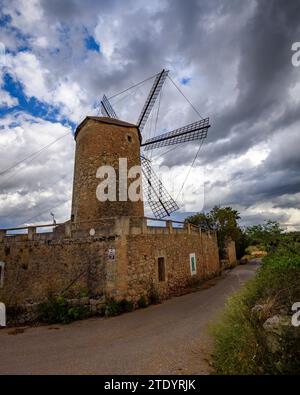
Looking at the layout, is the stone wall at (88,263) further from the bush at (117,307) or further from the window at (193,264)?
the window at (193,264)

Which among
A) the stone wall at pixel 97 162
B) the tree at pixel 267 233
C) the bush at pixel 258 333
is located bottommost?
the bush at pixel 258 333

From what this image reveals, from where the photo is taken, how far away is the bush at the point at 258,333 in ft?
12.4

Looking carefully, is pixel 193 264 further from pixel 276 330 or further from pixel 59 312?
pixel 276 330

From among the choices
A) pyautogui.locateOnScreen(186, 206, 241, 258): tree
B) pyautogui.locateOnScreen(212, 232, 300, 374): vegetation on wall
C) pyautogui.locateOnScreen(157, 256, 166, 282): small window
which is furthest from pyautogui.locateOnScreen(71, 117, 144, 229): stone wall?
pyautogui.locateOnScreen(186, 206, 241, 258): tree

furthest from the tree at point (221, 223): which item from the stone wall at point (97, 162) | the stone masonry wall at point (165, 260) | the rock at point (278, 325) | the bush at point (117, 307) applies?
the rock at point (278, 325)

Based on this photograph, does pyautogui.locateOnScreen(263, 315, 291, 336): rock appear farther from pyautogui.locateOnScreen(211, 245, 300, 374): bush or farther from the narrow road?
the narrow road

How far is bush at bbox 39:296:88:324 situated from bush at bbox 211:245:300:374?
18.3 ft

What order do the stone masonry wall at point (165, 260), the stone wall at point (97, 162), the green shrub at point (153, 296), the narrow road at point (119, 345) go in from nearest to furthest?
1. the narrow road at point (119, 345)
2. the stone masonry wall at point (165, 260)
3. the green shrub at point (153, 296)
4. the stone wall at point (97, 162)

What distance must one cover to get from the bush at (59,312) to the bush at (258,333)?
559cm

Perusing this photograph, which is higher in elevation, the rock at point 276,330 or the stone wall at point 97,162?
the stone wall at point 97,162
